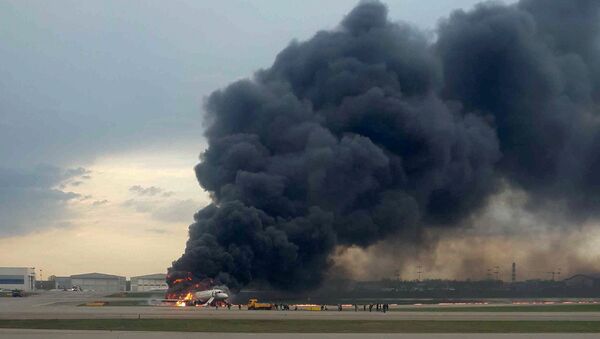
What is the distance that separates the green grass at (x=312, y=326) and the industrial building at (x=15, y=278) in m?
127

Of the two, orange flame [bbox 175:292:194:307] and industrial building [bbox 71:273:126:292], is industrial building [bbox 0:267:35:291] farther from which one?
orange flame [bbox 175:292:194:307]

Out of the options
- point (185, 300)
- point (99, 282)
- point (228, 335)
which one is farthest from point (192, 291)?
point (99, 282)

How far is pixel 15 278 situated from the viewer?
171 meters

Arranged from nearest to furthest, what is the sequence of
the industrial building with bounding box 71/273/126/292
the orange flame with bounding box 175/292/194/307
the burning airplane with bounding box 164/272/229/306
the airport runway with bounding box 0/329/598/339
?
the airport runway with bounding box 0/329/598/339, the burning airplane with bounding box 164/272/229/306, the orange flame with bounding box 175/292/194/307, the industrial building with bounding box 71/273/126/292

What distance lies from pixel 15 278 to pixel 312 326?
13976 centimetres

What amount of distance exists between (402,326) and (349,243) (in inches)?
1795

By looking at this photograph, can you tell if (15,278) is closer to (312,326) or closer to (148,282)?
(148,282)

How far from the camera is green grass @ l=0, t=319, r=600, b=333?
43875mm

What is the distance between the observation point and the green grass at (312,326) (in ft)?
144

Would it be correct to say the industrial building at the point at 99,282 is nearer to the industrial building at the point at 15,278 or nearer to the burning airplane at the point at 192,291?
the industrial building at the point at 15,278

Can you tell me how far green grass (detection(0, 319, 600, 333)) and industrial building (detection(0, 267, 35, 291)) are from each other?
12715 centimetres

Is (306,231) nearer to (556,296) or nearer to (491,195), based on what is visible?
(491,195)

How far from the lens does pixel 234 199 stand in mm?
84000

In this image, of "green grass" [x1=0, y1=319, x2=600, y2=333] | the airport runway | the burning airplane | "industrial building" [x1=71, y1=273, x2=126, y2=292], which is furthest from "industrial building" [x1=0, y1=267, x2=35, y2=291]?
the airport runway
